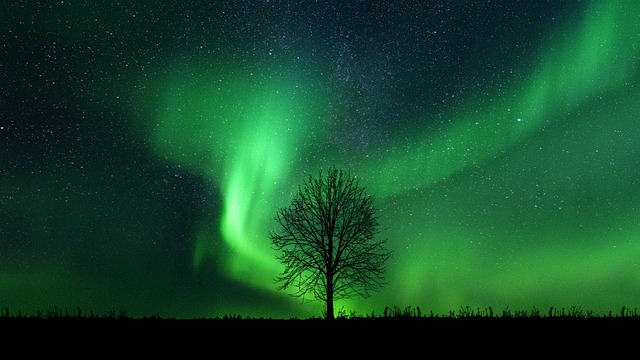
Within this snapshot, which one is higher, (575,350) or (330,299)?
(330,299)

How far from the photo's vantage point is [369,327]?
13.2 meters

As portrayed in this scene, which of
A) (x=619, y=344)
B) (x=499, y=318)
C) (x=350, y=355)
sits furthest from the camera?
(x=499, y=318)

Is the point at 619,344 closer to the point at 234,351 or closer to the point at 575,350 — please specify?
the point at 575,350

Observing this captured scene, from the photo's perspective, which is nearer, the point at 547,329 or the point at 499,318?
the point at 547,329

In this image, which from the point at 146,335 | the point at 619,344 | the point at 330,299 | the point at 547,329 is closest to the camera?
the point at 619,344

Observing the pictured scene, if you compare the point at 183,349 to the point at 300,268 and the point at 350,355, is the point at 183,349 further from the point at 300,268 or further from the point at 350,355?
the point at 300,268

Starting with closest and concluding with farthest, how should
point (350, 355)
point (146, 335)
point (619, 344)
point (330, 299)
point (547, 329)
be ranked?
point (350, 355) → point (619, 344) → point (146, 335) → point (547, 329) → point (330, 299)

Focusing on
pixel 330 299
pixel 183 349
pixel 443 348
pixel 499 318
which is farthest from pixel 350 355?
pixel 330 299

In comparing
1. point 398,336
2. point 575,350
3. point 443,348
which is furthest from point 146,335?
point 575,350

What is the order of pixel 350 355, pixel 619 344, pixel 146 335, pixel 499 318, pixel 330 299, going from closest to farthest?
pixel 350 355, pixel 619 344, pixel 146 335, pixel 499 318, pixel 330 299

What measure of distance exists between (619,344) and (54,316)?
13.8 m

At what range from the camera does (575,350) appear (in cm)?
1012

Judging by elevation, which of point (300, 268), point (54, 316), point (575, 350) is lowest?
point (575, 350)

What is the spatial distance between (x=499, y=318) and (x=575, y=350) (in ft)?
16.2
